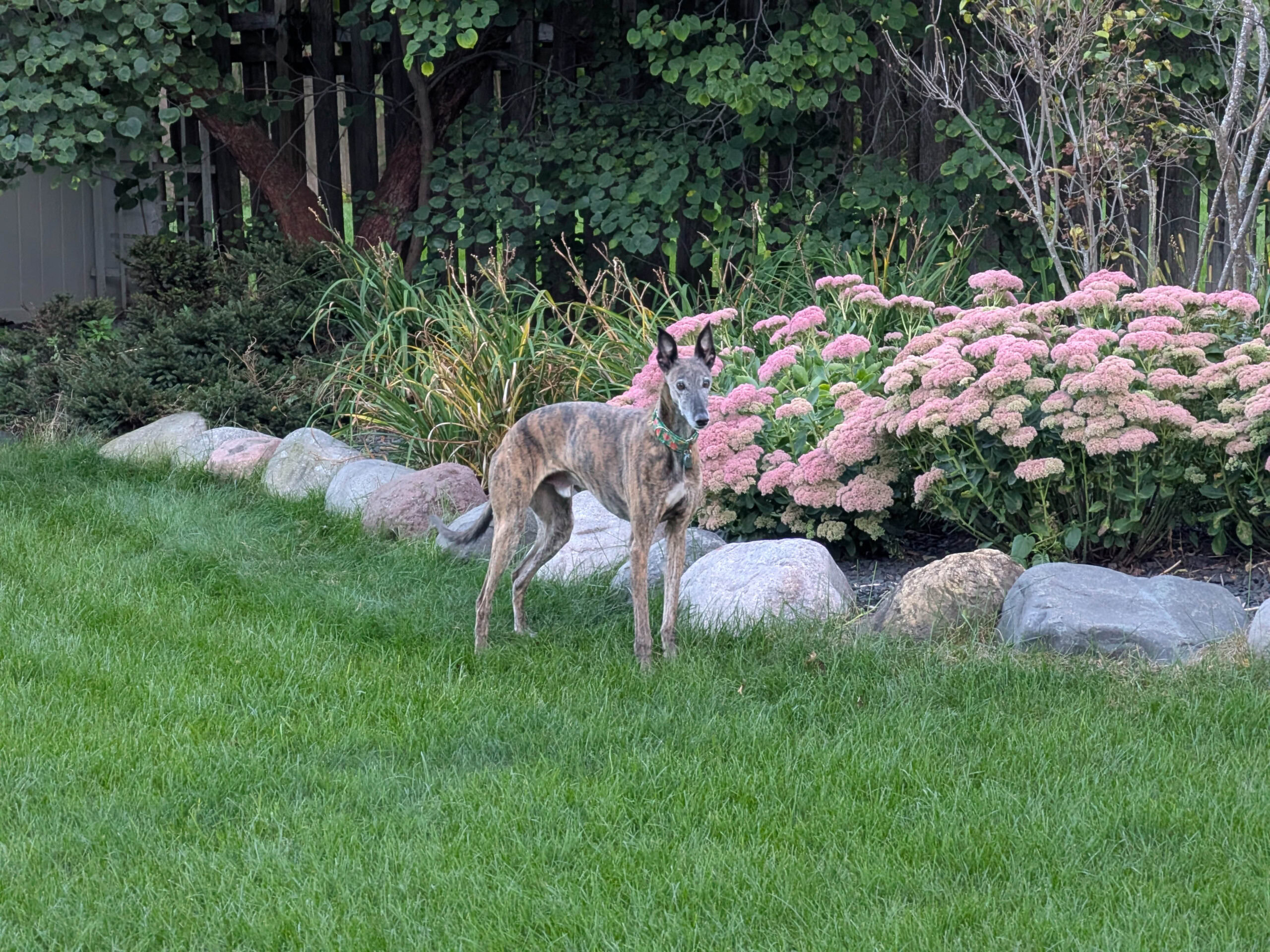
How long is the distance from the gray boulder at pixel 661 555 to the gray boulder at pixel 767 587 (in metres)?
0.25

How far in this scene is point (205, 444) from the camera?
8.56m

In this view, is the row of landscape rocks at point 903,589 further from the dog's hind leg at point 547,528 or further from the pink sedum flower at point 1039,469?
the dog's hind leg at point 547,528

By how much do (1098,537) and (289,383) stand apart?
228 inches

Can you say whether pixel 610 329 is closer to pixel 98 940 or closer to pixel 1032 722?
pixel 1032 722

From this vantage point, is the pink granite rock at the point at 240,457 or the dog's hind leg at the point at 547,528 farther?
the pink granite rock at the point at 240,457

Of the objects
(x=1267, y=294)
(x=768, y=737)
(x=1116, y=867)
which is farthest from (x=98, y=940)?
(x=1267, y=294)

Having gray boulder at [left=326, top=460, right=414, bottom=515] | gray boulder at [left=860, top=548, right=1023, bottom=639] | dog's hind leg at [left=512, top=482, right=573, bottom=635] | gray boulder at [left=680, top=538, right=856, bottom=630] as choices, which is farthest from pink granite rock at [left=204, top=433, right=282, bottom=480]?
gray boulder at [left=860, top=548, right=1023, bottom=639]

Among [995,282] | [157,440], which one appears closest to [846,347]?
[995,282]

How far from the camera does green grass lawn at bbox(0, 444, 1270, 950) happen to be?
3283 millimetres

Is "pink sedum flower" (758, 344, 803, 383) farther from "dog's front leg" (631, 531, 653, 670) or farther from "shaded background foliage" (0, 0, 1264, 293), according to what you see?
"shaded background foliage" (0, 0, 1264, 293)

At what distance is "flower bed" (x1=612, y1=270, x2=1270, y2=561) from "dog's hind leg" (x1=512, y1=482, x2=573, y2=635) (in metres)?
0.92

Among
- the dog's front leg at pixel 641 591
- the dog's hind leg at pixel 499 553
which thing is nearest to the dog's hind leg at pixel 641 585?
the dog's front leg at pixel 641 591

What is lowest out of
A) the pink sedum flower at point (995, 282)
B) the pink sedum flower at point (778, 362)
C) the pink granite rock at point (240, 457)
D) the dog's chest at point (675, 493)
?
the pink granite rock at point (240, 457)

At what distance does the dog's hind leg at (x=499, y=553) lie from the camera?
213 inches
